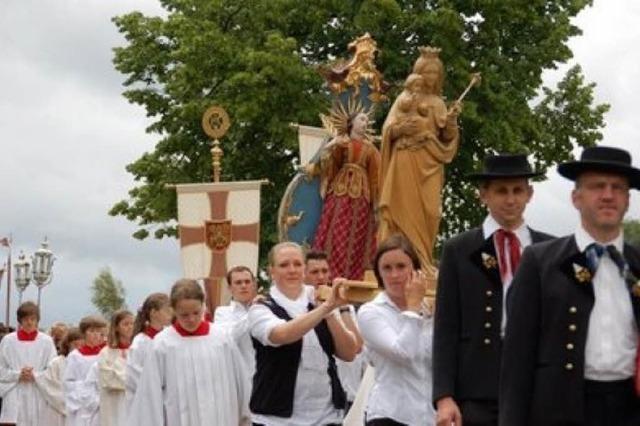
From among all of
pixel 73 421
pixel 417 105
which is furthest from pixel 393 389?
pixel 417 105

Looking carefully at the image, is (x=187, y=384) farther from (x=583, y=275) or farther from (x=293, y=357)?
(x=583, y=275)

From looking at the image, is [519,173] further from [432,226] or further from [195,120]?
[195,120]

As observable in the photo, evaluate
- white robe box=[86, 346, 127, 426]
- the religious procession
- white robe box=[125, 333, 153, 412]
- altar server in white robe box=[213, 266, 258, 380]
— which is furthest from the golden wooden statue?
white robe box=[125, 333, 153, 412]

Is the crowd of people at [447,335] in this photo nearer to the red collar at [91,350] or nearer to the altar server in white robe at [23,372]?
the red collar at [91,350]

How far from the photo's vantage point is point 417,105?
842 inches

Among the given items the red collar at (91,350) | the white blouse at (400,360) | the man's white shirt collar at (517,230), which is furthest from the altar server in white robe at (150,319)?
the man's white shirt collar at (517,230)

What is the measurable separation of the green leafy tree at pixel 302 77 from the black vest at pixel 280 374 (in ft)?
77.5

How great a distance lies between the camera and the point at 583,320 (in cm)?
600

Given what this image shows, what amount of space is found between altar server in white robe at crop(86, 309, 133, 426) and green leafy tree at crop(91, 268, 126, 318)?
3025 inches

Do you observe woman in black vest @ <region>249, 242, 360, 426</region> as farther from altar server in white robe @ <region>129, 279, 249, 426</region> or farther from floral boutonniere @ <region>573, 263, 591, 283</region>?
floral boutonniere @ <region>573, 263, 591, 283</region>

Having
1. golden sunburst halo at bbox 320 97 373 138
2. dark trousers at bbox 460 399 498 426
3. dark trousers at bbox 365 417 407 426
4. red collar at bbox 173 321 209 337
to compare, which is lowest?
dark trousers at bbox 365 417 407 426

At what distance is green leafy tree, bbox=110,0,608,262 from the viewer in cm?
3388

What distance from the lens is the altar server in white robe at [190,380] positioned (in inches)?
438

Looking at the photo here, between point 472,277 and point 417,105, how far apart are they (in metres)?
14.0
